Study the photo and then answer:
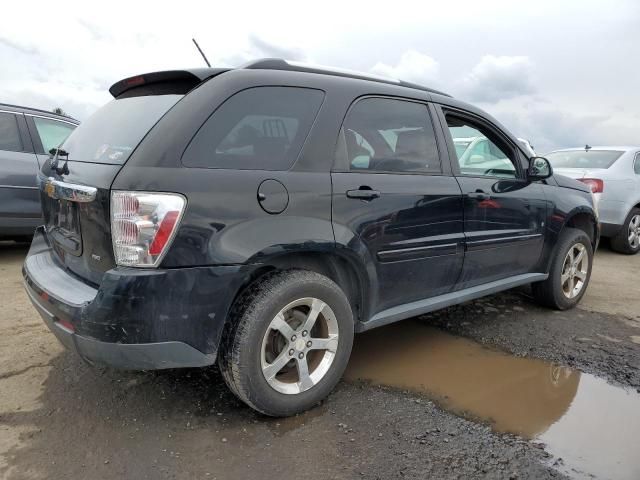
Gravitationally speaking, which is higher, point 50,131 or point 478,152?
point 478,152

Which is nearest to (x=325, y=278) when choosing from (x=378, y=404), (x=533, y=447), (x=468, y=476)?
(x=378, y=404)

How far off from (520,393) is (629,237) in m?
5.52

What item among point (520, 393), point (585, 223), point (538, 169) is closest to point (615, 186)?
point (585, 223)

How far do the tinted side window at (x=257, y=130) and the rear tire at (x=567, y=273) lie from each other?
2.74m

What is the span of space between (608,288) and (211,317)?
15.3 feet

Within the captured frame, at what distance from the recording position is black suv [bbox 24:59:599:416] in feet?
6.93

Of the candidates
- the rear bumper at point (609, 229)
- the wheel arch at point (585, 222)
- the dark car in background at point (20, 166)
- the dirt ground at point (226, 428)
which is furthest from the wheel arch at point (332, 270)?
the rear bumper at point (609, 229)

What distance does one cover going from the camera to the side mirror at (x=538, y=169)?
3848 millimetres

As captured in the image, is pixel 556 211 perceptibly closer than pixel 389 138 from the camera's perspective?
No

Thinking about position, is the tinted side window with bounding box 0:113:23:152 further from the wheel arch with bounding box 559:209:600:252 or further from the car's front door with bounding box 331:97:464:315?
the wheel arch with bounding box 559:209:600:252

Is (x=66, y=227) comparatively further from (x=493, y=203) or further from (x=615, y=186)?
(x=615, y=186)

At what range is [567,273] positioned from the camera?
4391 mm

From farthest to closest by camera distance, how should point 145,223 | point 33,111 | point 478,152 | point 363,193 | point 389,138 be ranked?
point 33,111
point 478,152
point 389,138
point 363,193
point 145,223

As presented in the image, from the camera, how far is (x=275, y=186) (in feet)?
A: 7.70
